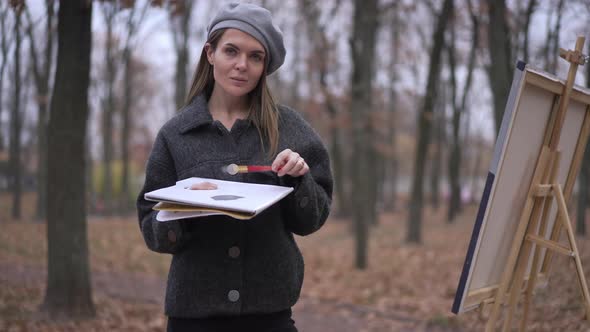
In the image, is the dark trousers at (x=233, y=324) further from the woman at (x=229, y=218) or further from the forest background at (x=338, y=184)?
the forest background at (x=338, y=184)

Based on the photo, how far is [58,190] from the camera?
18.2 feet

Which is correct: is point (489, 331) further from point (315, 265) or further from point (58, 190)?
point (315, 265)

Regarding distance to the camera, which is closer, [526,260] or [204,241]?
[204,241]

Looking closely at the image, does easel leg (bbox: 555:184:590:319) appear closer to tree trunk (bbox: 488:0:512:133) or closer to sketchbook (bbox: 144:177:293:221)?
sketchbook (bbox: 144:177:293:221)

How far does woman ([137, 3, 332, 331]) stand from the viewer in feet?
6.91

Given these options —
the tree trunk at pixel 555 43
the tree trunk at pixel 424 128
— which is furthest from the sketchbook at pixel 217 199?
the tree trunk at pixel 555 43

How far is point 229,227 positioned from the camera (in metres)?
2.12

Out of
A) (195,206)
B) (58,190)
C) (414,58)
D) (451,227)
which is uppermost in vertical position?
(414,58)

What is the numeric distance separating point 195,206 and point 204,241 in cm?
31

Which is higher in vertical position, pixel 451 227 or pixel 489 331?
pixel 489 331

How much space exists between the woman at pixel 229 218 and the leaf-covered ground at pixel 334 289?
1.37 m

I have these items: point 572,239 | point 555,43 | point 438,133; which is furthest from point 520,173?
point 438,133

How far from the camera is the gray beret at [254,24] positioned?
7.09 feet

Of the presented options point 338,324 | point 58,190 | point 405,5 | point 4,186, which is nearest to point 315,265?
point 338,324
